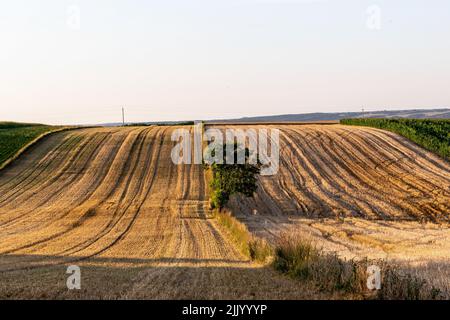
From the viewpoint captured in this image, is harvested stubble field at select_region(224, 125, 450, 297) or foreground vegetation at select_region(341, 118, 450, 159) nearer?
harvested stubble field at select_region(224, 125, 450, 297)

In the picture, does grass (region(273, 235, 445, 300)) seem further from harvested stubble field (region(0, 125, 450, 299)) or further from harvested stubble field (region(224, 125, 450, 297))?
harvested stubble field (region(224, 125, 450, 297))

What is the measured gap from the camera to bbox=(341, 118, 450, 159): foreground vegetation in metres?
61.0

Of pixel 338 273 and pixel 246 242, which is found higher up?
pixel 338 273

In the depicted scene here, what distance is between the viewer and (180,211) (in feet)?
130

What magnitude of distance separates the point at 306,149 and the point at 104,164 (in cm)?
2065

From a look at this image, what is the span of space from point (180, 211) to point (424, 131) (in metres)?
38.2

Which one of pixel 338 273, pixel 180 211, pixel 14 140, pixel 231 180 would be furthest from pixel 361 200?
A: pixel 14 140

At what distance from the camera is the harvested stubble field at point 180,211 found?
15930 millimetres

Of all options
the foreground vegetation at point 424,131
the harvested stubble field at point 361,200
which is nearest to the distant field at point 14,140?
the harvested stubble field at point 361,200

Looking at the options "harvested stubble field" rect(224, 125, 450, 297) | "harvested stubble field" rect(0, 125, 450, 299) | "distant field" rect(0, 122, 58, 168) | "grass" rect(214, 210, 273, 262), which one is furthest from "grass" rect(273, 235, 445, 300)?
"distant field" rect(0, 122, 58, 168)

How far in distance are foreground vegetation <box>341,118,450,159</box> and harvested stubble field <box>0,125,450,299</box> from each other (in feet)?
5.38

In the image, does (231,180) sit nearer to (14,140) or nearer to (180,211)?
(180,211)
